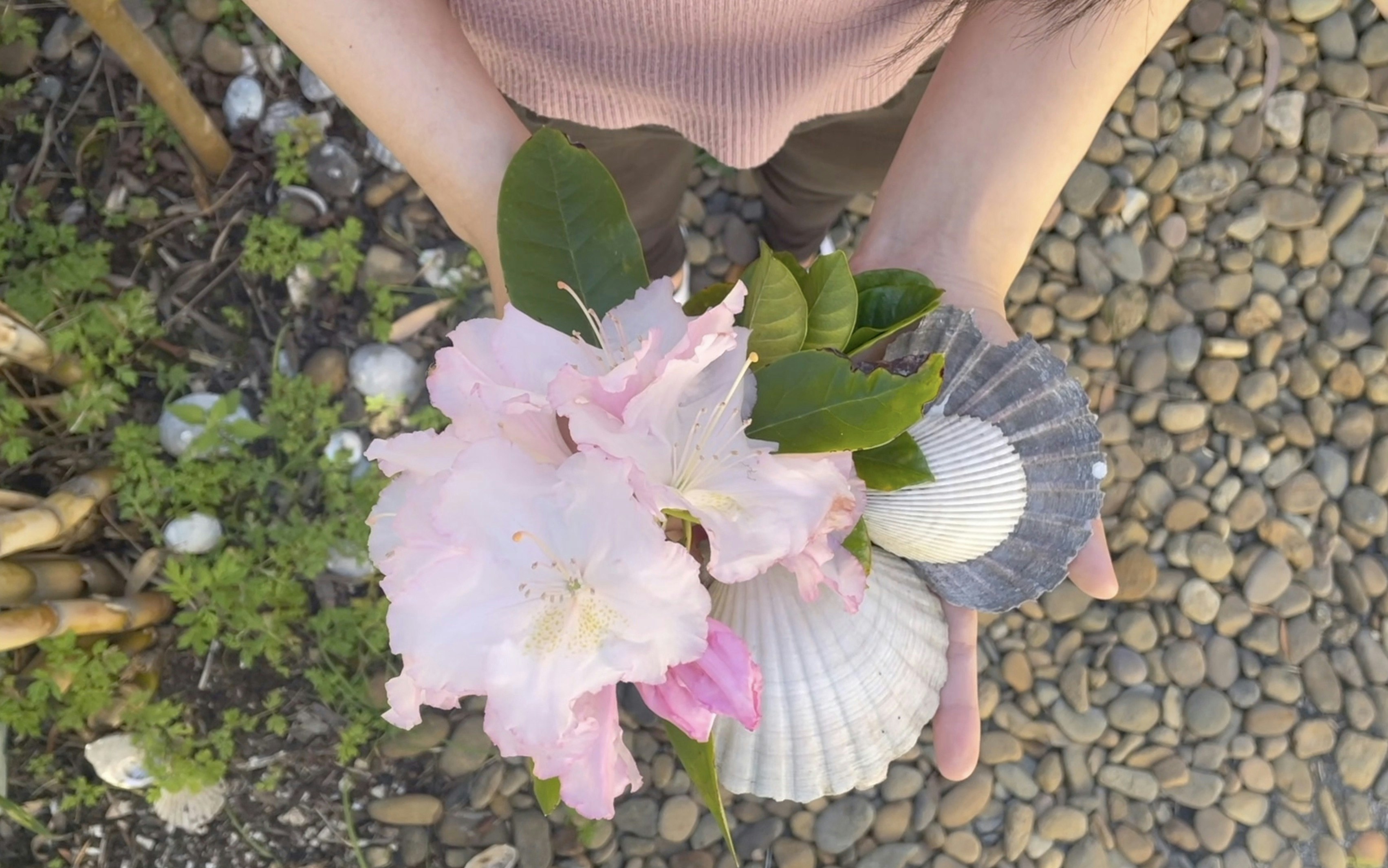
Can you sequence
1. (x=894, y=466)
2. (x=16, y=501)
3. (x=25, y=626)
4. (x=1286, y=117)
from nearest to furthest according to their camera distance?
(x=894, y=466), (x=25, y=626), (x=16, y=501), (x=1286, y=117)

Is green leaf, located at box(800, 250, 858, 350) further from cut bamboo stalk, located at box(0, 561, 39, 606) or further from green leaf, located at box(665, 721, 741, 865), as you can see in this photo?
cut bamboo stalk, located at box(0, 561, 39, 606)

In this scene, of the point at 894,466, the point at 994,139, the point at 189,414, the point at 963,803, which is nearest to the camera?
the point at 894,466

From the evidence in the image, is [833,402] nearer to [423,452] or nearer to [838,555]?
[838,555]

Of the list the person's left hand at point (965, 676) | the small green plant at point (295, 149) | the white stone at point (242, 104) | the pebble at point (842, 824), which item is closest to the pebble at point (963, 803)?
the pebble at point (842, 824)

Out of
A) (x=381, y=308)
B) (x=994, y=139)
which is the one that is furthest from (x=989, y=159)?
(x=381, y=308)

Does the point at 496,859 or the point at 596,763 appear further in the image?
the point at 496,859

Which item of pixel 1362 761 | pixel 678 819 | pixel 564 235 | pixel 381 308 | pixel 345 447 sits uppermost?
pixel 564 235

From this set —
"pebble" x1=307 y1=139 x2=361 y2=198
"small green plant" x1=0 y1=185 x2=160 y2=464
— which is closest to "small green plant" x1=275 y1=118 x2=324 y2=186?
"pebble" x1=307 y1=139 x2=361 y2=198
